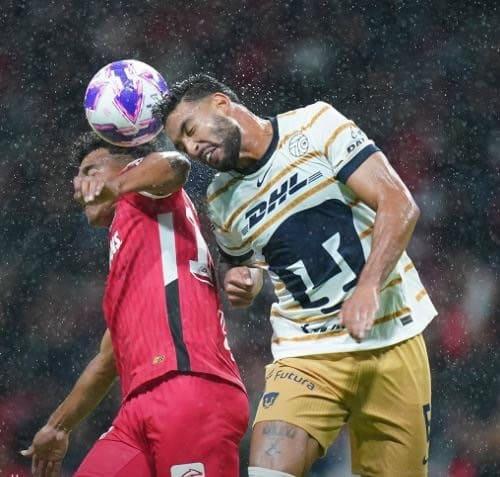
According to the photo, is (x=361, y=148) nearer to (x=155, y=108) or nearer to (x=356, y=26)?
(x=155, y=108)

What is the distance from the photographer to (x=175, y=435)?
272 cm

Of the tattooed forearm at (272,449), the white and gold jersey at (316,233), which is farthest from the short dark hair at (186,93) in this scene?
the tattooed forearm at (272,449)

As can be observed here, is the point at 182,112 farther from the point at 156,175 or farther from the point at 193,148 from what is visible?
the point at 156,175

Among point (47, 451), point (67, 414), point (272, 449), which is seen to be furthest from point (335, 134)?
point (47, 451)

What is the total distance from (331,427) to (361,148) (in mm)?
729

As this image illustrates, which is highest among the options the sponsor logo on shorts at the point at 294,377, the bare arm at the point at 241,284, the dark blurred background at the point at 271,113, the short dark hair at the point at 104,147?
the short dark hair at the point at 104,147

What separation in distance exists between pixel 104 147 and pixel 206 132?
416mm

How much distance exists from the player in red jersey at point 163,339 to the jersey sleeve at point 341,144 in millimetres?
370

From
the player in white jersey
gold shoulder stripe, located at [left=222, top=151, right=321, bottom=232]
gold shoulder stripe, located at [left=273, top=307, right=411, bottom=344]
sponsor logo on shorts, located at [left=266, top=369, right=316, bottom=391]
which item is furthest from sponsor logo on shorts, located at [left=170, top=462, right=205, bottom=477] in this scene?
gold shoulder stripe, located at [left=222, top=151, right=321, bottom=232]

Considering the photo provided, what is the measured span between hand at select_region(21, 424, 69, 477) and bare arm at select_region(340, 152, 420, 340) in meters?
1.18

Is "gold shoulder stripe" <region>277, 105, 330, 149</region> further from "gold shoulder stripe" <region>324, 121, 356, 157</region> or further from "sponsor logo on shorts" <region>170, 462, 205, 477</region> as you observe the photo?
"sponsor logo on shorts" <region>170, 462, 205, 477</region>

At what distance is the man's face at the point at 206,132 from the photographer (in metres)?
2.89

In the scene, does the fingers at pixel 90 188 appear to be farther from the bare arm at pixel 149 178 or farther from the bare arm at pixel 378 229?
the bare arm at pixel 378 229

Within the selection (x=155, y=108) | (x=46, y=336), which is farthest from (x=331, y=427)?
(x=46, y=336)
